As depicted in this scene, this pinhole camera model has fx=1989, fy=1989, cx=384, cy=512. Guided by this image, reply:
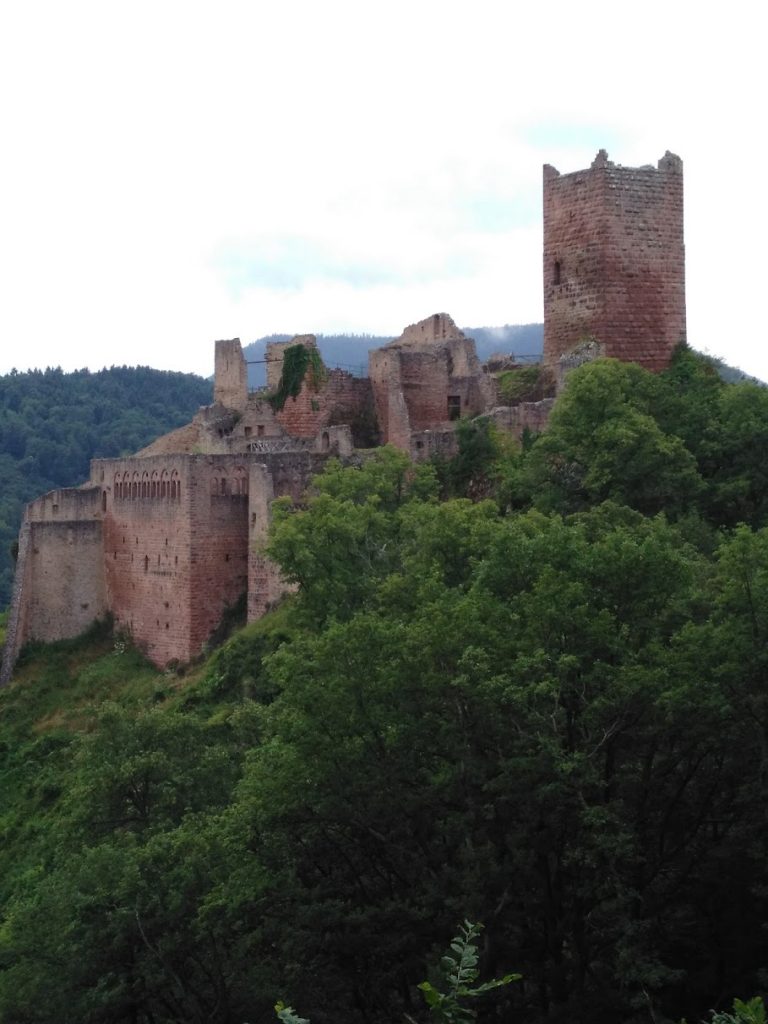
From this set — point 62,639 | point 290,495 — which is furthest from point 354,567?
point 62,639

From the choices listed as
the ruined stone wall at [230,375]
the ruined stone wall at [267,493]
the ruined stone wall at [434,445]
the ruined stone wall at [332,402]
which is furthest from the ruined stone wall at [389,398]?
the ruined stone wall at [230,375]

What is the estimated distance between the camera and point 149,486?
52062 millimetres

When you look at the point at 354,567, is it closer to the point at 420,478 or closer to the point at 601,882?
the point at 420,478

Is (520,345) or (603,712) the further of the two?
(520,345)

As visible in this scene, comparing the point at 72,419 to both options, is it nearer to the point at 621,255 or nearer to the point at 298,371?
the point at 298,371

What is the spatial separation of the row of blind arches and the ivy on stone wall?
4882 millimetres

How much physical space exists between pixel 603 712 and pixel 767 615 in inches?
109

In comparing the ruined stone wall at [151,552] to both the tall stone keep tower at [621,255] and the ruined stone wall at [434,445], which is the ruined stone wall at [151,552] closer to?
the ruined stone wall at [434,445]

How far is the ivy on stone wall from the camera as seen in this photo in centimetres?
5500

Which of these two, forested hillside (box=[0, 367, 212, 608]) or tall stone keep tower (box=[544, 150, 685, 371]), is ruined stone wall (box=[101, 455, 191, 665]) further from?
forested hillside (box=[0, 367, 212, 608])

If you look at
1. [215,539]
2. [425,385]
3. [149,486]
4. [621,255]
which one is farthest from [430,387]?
[149,486]

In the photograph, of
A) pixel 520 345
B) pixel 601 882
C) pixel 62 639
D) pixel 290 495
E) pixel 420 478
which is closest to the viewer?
pixel 601 882

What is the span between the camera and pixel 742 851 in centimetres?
2816

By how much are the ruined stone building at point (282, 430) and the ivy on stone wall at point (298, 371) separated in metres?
0.05
